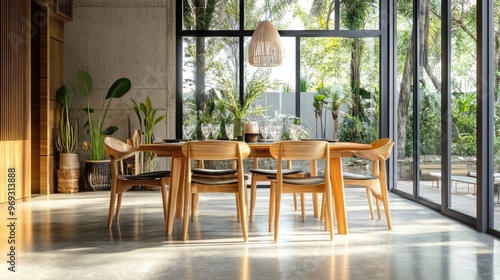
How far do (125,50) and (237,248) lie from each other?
544cm

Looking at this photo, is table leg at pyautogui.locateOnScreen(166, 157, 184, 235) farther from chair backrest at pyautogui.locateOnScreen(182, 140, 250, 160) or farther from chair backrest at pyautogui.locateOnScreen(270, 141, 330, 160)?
chair backrest at pyautogui.locateOnScreen(270, 141, 330, 160)

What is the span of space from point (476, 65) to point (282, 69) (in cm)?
391

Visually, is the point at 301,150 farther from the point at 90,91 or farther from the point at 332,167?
the point at 90,91

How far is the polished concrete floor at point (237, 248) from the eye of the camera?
338cm

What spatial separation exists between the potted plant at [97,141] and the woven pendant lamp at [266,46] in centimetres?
307

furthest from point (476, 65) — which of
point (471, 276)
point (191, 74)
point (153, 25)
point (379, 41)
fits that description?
point (153, 25)

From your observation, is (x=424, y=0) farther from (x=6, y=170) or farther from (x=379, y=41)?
(x=6, y=170)

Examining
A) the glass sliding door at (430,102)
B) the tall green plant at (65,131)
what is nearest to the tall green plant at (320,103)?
the glass sliding door at (430,102)

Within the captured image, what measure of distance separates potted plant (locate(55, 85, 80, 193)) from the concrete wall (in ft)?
2.05

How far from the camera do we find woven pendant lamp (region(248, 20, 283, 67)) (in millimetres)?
5754

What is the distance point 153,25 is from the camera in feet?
28.5

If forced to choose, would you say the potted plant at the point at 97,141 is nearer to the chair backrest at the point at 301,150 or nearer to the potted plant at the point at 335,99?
the potted plant at the point at 335,99

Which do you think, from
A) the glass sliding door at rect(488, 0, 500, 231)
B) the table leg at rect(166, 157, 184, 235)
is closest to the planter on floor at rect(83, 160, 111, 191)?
the table leg at rect(166, 157, 184, 235)

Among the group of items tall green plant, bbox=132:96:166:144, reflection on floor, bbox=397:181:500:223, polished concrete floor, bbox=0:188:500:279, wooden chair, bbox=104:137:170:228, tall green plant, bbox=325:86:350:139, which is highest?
tall green plant, bbox=325:86:350:139
